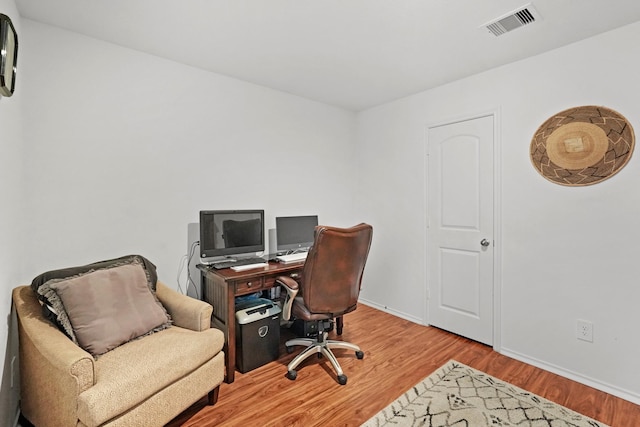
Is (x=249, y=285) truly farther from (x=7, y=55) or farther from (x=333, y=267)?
(x=7, y=55)

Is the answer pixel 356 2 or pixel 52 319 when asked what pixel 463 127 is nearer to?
pixel 356 2

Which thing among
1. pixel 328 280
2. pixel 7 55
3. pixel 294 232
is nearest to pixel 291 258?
pixel 294 232

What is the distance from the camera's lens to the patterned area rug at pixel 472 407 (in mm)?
1789

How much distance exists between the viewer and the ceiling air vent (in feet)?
6.12

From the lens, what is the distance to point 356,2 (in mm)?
1783

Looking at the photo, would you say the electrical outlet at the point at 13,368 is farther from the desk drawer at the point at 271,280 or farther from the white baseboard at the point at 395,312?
the white baseboard at the point at 395,312

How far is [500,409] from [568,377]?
2.73 ft

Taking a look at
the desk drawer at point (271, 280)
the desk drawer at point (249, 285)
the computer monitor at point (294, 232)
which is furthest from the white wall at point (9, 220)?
the computer monitor at point (294, 232)

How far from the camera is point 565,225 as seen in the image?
2.31 m

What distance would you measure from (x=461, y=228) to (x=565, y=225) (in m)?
0.82

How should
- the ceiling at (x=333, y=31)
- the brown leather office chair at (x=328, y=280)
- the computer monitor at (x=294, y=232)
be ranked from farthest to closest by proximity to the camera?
the computer monitor at (x=294, y=232) < the brown leather office chair at (x=328, y=280) < the ceiling at (x=333, y=31)

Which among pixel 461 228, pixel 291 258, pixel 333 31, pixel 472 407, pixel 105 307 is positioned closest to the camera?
pixel 105 307

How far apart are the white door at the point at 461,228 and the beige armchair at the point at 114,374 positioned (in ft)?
7.38

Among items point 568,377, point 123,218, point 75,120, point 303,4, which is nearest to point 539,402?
point 568,377
